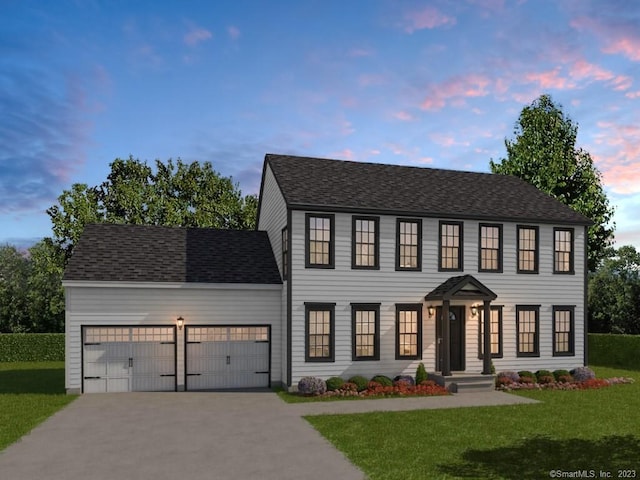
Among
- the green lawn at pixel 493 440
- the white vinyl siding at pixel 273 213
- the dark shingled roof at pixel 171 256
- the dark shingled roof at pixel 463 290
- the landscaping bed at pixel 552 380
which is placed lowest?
the landscaping bed at pixel 552 380

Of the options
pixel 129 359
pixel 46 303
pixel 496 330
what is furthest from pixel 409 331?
pixel 46 303

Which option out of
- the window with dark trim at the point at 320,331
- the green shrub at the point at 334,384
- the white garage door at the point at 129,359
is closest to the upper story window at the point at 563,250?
the window with dark trim at the point at 320,331

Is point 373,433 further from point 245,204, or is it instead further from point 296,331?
point 245,204

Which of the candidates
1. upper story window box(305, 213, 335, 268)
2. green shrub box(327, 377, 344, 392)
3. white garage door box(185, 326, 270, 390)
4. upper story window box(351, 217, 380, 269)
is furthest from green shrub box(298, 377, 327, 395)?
upper story window box(351, 217, 380, 269)

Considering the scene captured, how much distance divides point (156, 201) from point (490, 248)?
23787 mm

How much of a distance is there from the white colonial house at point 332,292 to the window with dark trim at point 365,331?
0.14ft

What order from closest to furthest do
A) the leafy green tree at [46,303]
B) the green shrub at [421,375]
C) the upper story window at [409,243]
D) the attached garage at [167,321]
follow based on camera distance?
the attached garage at [167,321] → the green shrub at [421,375] → the upper story window at [409,243] → the leafy green tree at [46,303]

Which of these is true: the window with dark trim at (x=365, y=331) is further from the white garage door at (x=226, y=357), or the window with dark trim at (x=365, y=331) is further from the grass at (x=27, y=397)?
the grass at (x=27, y=397)

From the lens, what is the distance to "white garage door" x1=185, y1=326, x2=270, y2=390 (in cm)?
2086

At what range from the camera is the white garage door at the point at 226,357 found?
20.9 metres

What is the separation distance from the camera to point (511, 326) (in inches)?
899

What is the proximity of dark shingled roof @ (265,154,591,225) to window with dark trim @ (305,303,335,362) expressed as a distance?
374 centimetres

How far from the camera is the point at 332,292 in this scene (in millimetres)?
20672

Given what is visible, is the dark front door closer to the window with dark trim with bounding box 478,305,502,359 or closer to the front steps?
the window with dark trim with bounding box 478,305,502,359
